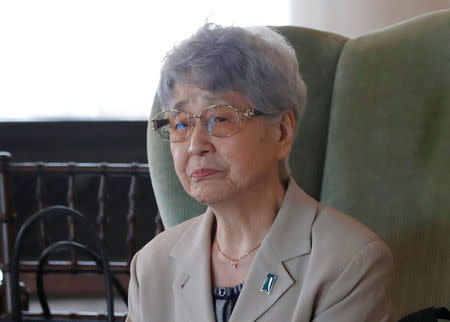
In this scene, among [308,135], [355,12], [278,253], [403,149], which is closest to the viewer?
[278,253]

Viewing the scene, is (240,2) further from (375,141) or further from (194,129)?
(194,129)

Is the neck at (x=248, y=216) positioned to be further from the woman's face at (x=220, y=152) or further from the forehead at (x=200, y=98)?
the forehead at (x=200, y=98)

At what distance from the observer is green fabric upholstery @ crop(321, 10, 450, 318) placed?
1.48 m

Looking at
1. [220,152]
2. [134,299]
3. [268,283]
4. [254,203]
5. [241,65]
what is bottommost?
[134,299]

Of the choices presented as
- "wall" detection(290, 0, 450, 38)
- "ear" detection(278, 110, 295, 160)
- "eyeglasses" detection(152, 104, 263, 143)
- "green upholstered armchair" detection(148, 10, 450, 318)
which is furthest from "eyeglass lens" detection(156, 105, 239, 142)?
"wall" detection(290, 0, 450, 38)

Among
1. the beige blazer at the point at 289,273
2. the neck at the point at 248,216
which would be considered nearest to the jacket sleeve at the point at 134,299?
the beige blazer at the point at 289,273

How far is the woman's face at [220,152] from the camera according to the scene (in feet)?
4.04

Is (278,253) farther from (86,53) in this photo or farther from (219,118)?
(86,53)

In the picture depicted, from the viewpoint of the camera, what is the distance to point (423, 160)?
1.50 meters

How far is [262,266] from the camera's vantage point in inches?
49.9

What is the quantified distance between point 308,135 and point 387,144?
19cm

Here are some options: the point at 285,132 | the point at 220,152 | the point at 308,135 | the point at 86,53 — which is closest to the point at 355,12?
the point at 86,53

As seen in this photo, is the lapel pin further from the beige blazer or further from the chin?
the chin

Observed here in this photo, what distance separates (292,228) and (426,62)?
0.50 m
